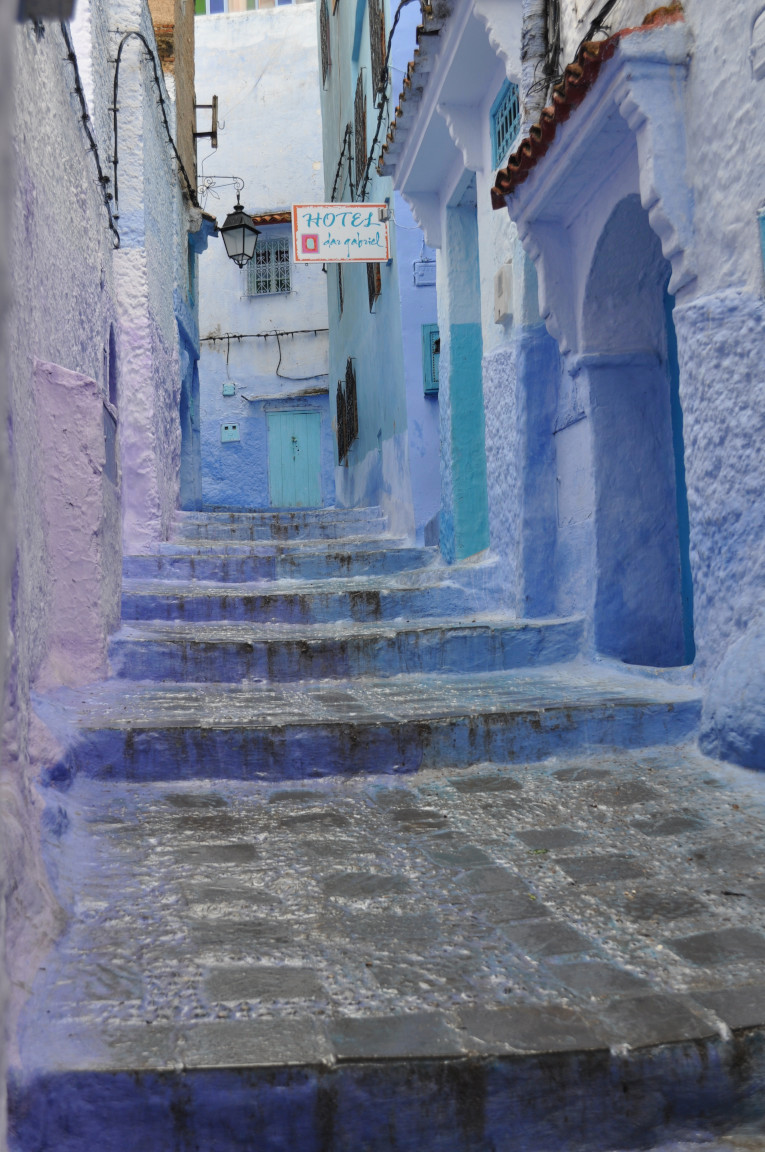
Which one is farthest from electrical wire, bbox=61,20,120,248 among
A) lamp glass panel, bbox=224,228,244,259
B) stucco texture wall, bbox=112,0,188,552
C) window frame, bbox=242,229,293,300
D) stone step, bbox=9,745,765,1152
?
window frame, bbox=242,229,293,300

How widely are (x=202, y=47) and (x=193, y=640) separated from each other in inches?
735

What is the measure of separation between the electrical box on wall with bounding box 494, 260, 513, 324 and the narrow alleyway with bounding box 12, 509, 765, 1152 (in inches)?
92.9

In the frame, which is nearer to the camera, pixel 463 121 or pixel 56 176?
pixel 56 176

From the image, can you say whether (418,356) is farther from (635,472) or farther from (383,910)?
(383,910)

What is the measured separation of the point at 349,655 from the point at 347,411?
974cm

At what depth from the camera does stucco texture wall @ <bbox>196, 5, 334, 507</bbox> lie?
63.7 ft

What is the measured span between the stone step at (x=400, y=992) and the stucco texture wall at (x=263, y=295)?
16607 mm

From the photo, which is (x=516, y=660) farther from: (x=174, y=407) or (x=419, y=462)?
(x=174, y=407)

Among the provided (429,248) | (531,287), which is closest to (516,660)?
(531,287)

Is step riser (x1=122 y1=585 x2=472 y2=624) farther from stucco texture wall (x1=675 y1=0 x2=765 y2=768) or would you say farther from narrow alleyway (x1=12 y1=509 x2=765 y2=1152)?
stucco texture wall (x1=675 y1=0 x2=765 y2=768)

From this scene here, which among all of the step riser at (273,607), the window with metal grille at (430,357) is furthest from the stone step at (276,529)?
the step riser at (273,607)

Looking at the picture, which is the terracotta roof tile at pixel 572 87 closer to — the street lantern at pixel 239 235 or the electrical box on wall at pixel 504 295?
the electrical box on wall at pixel 504 295

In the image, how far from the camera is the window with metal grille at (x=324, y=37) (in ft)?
51.2

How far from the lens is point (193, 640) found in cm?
520
